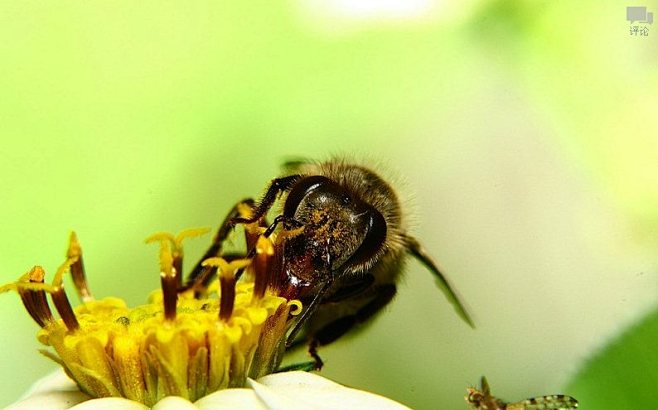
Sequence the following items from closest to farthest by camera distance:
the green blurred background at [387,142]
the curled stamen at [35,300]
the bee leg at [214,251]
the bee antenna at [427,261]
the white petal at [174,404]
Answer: the white petal at [174,404] < the curled stamen at [35,300] < the bee leg at [214,251] < the bee antenna at [427,261] < the green blurred background at [387,142]

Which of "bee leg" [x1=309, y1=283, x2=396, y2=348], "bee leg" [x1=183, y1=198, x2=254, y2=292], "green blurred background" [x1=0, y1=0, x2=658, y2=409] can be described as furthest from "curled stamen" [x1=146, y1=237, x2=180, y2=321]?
"green blurred background" [x1=0, y1=0, x2=658, y2=409]

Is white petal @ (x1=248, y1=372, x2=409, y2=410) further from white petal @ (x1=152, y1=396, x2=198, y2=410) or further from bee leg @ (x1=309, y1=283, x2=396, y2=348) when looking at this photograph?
bee leg @ (x1=309, y1=283, x2=396, y2=348)

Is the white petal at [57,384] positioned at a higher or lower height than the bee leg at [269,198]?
lower

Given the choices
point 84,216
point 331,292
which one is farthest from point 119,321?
point 84,216

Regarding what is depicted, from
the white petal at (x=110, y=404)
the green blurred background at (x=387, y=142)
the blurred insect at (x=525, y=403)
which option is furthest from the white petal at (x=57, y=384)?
the green blurred background at (x=387, y=142)

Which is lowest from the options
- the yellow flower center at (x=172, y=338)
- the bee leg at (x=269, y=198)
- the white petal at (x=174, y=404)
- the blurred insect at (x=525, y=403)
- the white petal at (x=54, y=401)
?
the white petal at (x=54, y=401)

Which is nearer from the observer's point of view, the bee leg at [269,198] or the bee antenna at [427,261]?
the bee leg at [269,198]

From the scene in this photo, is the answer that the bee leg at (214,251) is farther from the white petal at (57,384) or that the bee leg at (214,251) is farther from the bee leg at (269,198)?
the white petal at (57,384)
